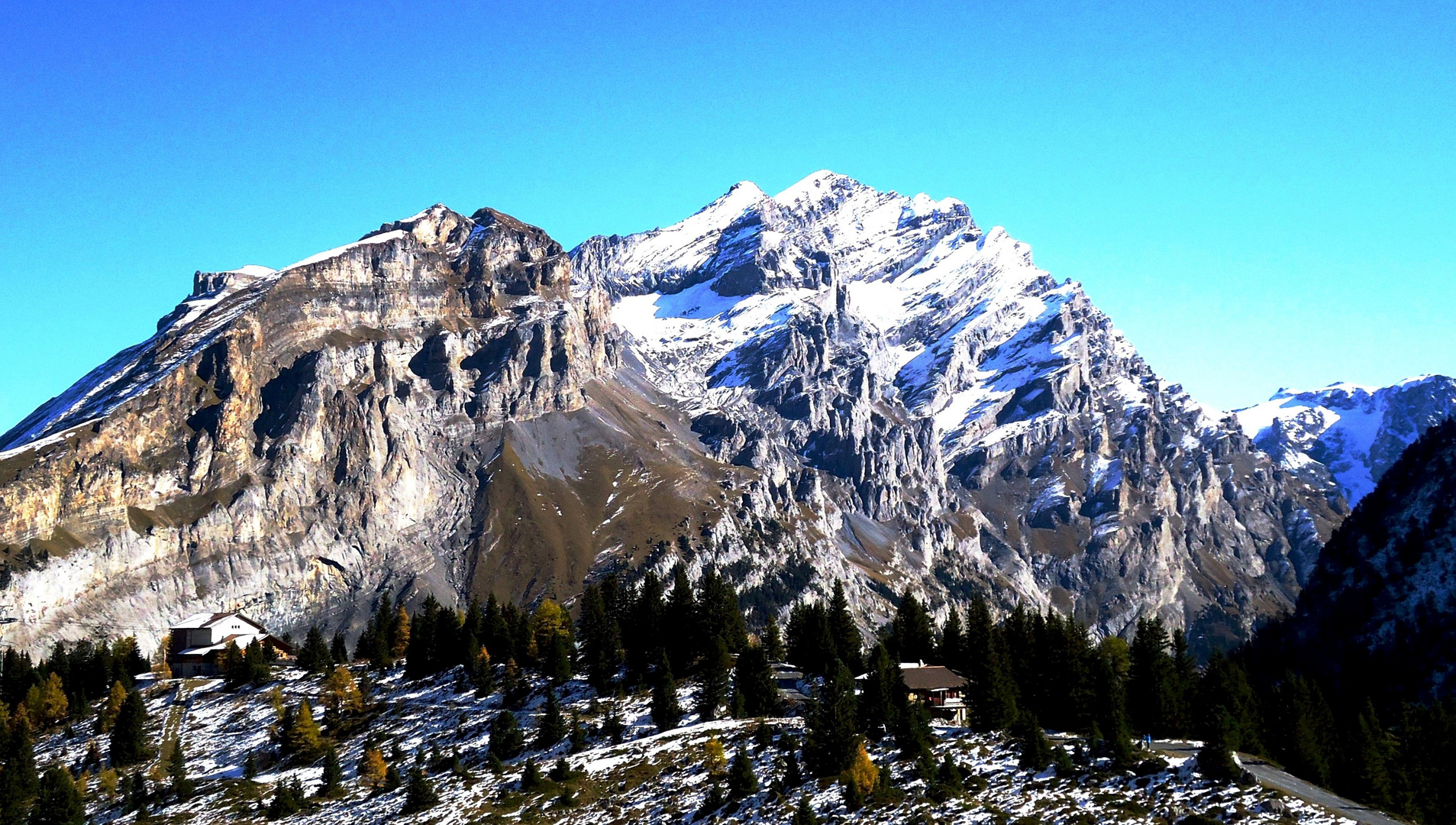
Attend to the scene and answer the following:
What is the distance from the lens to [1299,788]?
3836 inches

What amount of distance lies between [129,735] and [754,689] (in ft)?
242

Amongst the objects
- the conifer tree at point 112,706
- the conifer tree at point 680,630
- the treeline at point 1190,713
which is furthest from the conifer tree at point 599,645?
the conifer tree at point 112,706

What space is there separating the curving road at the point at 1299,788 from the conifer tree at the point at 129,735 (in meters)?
110

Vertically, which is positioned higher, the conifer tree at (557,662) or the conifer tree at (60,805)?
the conifer tree at (557,662)

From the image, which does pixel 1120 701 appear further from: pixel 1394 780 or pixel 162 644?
pixel 162 644

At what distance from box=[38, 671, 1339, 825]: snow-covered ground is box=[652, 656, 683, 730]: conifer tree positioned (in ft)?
3.94

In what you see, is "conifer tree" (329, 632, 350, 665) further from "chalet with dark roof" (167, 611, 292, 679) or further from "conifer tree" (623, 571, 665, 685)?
"conifer tree" (623, 571, 665, 685)

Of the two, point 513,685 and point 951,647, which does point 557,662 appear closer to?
point 513,685

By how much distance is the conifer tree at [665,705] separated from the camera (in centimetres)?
12812

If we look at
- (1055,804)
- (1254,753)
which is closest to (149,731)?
(1055,804)

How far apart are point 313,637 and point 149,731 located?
25.9 metres

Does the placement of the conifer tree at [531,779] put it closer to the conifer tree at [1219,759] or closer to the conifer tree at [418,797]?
the conifer tree at [418,797]

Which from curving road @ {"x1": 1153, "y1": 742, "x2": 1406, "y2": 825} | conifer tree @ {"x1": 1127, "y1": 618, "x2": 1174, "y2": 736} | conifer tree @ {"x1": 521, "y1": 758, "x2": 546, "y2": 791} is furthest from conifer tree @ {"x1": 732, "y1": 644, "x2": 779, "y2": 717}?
curving road @ {"x1": 1153, "y1": 742, "x2": 1406, "y2": 825}

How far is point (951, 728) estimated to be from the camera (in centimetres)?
11712
